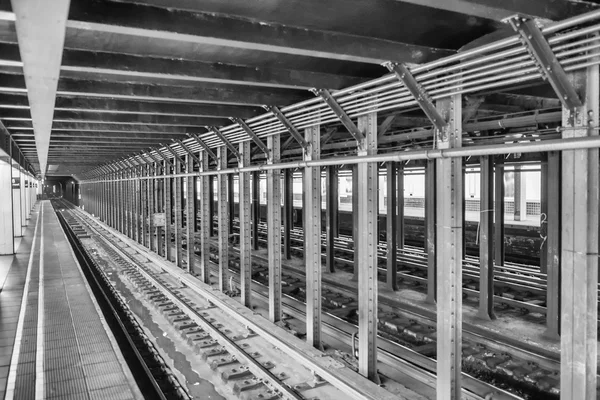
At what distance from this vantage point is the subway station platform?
5562 mm

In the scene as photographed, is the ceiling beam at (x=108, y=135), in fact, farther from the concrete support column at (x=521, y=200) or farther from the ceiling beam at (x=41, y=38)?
the concrete support column at (x=521, y=200)

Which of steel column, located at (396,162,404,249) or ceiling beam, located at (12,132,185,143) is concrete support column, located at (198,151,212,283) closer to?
ceiling beam, located at (12,132,185,143)

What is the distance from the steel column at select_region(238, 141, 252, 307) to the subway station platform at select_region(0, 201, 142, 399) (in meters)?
2.68

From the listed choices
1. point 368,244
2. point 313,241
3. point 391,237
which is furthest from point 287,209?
point 368,244

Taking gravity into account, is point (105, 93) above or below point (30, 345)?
above

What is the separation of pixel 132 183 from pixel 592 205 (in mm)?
19951

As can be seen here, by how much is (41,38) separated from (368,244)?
4377mm

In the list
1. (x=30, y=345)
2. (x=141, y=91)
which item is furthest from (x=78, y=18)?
(x=30, y=345)

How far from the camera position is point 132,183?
69.3ft

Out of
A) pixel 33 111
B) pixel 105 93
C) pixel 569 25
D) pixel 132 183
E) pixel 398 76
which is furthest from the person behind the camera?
pixel 132 183

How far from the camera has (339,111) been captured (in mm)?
6051

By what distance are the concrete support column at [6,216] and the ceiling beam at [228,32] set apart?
13206 millimetres

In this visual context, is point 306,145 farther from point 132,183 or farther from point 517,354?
point 132,183

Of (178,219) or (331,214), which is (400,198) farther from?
(178,219)
